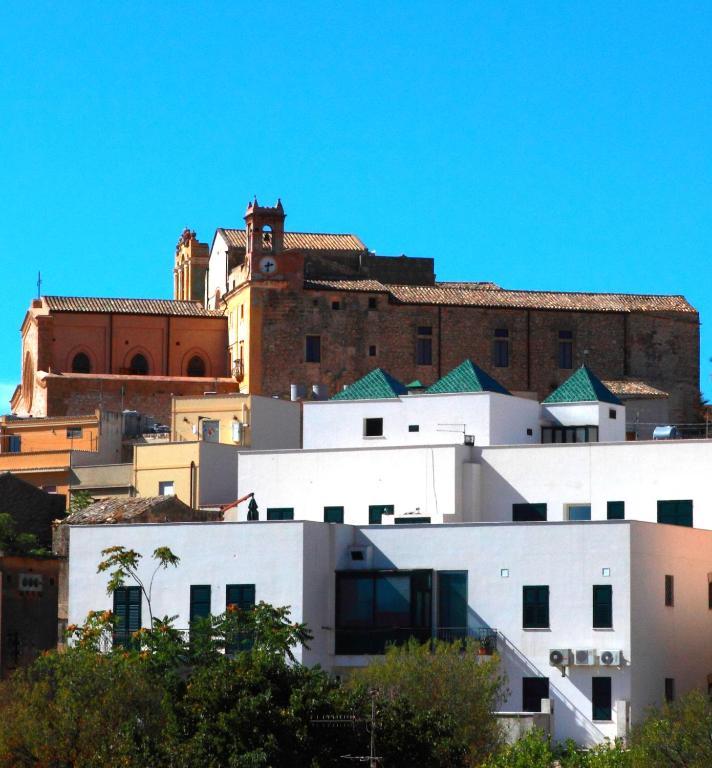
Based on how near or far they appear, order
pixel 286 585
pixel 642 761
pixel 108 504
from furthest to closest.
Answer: pixel 108 504, pixel 286 585, pixel 642 761

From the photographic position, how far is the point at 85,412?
→ 72.8 metres

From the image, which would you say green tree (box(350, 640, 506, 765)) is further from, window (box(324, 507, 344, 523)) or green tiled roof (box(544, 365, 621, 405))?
green tiled roof (box(544, 365, 621, 405))

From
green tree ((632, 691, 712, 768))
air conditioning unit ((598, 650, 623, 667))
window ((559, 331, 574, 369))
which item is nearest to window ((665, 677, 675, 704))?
air conditioning unit ((598, 650, 623, 667))

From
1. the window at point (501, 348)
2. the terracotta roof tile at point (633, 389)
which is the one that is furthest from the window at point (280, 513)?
the window at point (501, 348)

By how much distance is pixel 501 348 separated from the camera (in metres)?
75.8

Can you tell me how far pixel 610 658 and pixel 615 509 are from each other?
6759 millimetres

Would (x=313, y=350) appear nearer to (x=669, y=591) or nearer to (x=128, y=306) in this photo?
(x=128, y=306)

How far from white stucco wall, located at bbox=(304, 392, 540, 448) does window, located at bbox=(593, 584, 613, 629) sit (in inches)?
383

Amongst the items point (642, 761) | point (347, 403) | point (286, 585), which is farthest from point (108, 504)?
point (642, 761)

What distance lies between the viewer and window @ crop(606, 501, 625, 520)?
4719cm

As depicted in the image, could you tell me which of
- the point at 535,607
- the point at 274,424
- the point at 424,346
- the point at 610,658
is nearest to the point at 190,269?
the point at 424,346

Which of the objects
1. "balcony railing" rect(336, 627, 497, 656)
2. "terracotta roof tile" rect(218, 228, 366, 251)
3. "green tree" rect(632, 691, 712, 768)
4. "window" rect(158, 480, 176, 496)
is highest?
"terracotta roof tile" rect(218, 228, 366, 251)

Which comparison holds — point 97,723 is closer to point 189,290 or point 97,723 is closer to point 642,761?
point 642,761

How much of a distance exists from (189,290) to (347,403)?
36.0 m
